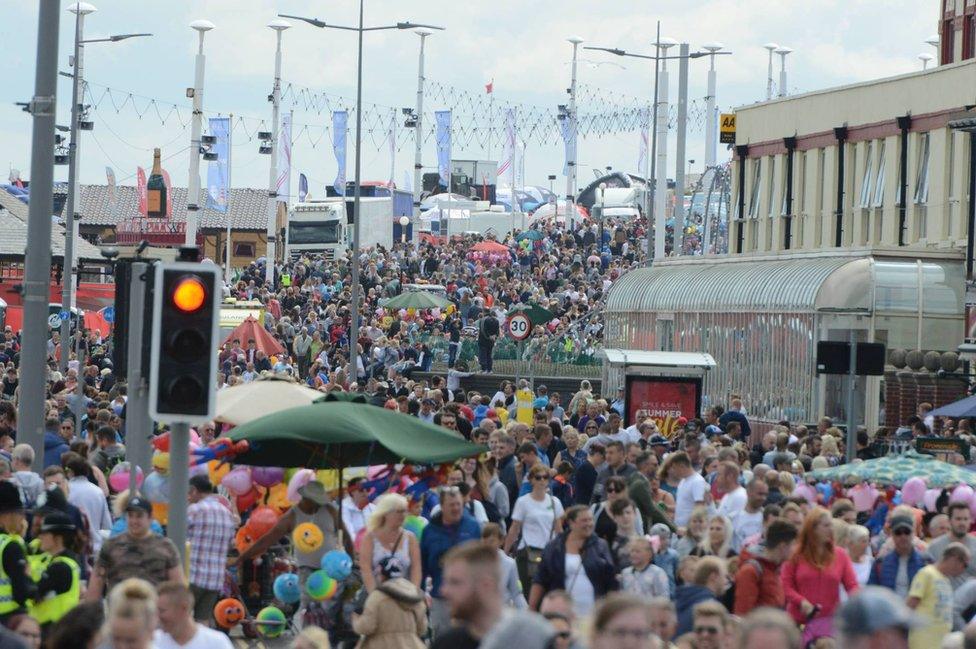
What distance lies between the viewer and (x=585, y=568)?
1410 centimetres

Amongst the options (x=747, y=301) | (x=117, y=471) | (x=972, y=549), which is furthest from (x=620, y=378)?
(x=972, y=549)

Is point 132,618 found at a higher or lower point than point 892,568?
higher

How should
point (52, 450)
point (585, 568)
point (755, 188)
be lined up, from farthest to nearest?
point (755, 188) → point (52, 450) → point (585, 568)

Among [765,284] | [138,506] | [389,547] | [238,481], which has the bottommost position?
[389,547]

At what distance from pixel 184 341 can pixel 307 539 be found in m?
5.04

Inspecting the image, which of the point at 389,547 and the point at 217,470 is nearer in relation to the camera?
the point at 389,547

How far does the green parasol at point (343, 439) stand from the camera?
16.6 m

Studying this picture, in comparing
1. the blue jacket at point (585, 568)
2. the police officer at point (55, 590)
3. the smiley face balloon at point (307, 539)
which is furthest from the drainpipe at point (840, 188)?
the police officer at point (55, 590)

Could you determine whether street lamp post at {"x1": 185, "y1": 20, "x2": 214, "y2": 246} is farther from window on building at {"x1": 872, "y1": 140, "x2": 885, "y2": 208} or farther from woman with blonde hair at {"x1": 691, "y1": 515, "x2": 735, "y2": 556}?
woman with blonde hair at {"x1": 691, "y1": 515, "x2": 735, "y2": 556}

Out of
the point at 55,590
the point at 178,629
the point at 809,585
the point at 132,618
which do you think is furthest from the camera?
the point at 809,585

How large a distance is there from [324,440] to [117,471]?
2.68 meters

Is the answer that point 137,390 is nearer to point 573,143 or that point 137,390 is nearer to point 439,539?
point 439,539

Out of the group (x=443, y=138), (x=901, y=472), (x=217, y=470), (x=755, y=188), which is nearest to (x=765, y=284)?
(x=755, y=188)

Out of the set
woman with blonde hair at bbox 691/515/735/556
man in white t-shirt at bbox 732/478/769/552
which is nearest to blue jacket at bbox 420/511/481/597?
woman with blonde hair at bbox 691/515/735/556
